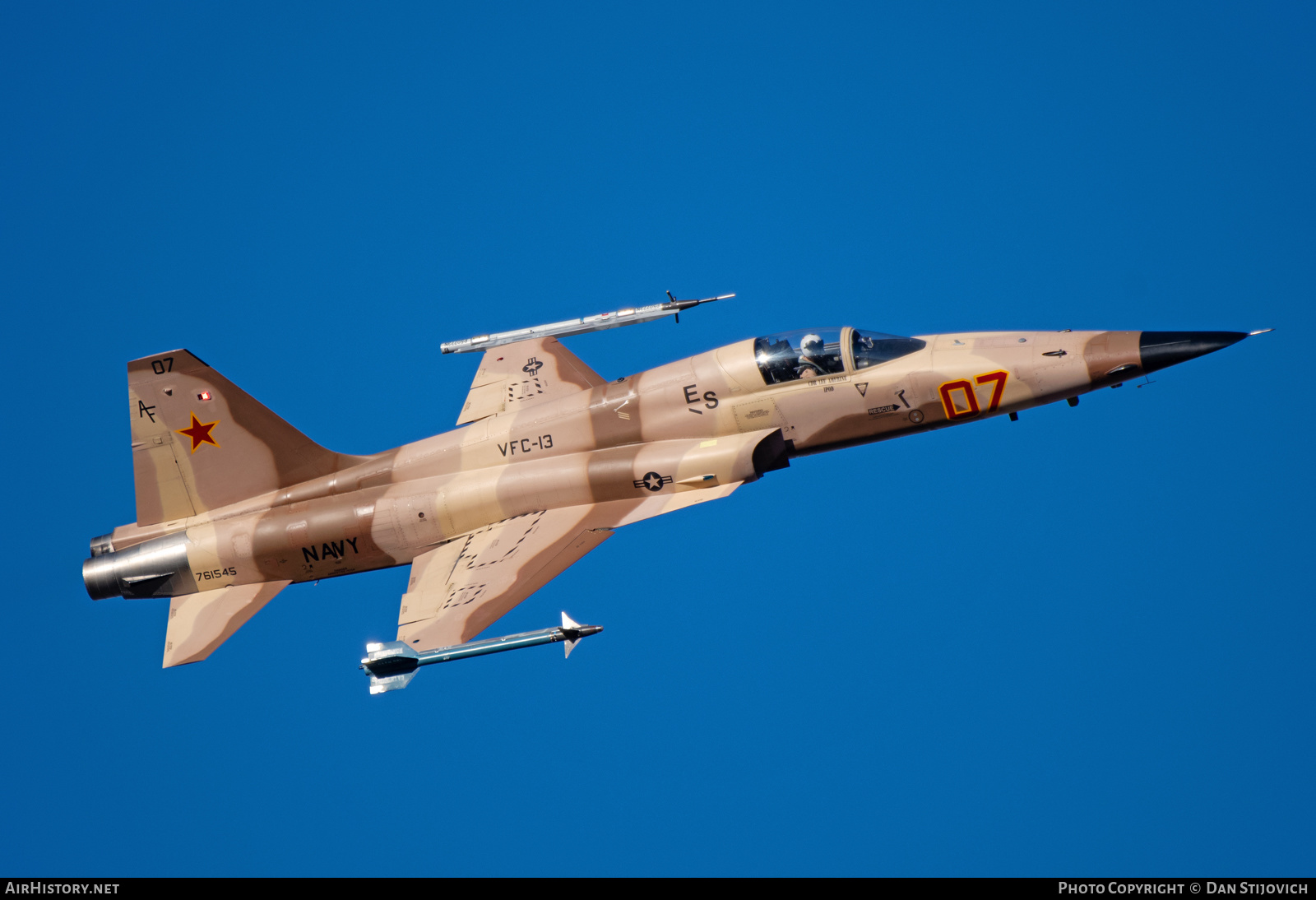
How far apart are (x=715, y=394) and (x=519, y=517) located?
11.1 ft

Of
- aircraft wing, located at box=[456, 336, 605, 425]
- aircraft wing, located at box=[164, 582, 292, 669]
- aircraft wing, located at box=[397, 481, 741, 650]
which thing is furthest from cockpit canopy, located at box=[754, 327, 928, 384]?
aircraft wing, located at box=[164, 582, 292, 669]

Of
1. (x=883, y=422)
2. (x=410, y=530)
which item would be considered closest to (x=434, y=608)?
(x=410, y=530)

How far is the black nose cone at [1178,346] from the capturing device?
2014 cm

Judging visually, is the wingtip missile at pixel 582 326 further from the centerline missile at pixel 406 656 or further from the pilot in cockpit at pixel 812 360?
the centerline missile at pixel 406 656

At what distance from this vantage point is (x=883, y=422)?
21.4m

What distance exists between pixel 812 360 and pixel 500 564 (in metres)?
5.26

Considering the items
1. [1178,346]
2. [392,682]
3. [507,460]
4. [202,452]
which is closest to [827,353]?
[1178,346]

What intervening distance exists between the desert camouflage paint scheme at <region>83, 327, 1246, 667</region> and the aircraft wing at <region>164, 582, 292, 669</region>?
0.03m

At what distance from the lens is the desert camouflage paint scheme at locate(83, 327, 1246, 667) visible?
69.1ft

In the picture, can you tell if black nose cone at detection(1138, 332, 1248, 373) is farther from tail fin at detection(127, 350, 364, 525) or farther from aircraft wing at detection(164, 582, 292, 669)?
aircraft wing at detection(164, 582, 292, 669)

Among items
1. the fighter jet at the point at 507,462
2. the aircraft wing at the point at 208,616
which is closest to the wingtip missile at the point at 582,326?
the fighter jet at the point at 507,462

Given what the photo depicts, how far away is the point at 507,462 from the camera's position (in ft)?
73.7

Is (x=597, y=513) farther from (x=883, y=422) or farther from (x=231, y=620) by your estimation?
(x=231, y=620)

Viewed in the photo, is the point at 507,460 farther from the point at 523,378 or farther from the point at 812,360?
the point at 812,360
